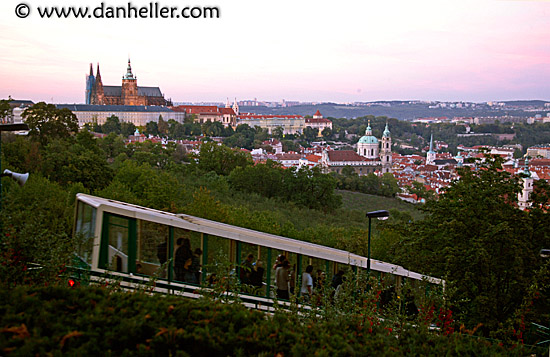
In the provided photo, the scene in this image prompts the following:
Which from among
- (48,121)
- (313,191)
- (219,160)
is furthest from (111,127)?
(48,121)

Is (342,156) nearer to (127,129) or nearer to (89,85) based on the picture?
(127,129)

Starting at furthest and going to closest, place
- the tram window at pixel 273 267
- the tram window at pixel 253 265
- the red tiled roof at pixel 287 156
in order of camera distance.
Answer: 1. the red tiled roof at pixel 287 156
2. the tram window at pixel 273 267
3. the tram window at pixel 253 265

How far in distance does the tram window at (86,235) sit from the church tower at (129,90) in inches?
6361

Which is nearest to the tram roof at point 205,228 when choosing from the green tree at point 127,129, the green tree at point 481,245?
the green tree at point 481,245

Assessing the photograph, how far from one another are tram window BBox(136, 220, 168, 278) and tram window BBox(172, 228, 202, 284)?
7.0 inches

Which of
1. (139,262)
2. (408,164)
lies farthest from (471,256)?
(408,164)

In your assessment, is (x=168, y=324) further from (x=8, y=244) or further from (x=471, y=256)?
(x=471, y=256)

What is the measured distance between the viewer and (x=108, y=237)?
26.9 ft

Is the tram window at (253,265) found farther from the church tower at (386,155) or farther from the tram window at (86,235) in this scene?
the church tower at (386,155)

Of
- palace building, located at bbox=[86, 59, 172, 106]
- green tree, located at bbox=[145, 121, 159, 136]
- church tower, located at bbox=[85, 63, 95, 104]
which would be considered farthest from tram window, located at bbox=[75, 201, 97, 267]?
church tower, located at bbox=[85, 63, 95, 104]

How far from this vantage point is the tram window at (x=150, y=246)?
8.30m

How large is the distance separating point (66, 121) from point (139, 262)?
111ft

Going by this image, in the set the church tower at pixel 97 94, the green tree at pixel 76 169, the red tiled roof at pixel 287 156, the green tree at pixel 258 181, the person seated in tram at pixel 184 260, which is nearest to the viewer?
the person seated in tram at pixel 184 260

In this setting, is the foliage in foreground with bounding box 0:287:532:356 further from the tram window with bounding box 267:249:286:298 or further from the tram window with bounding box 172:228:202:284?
the tram window with bounding box 267:249:286:298
